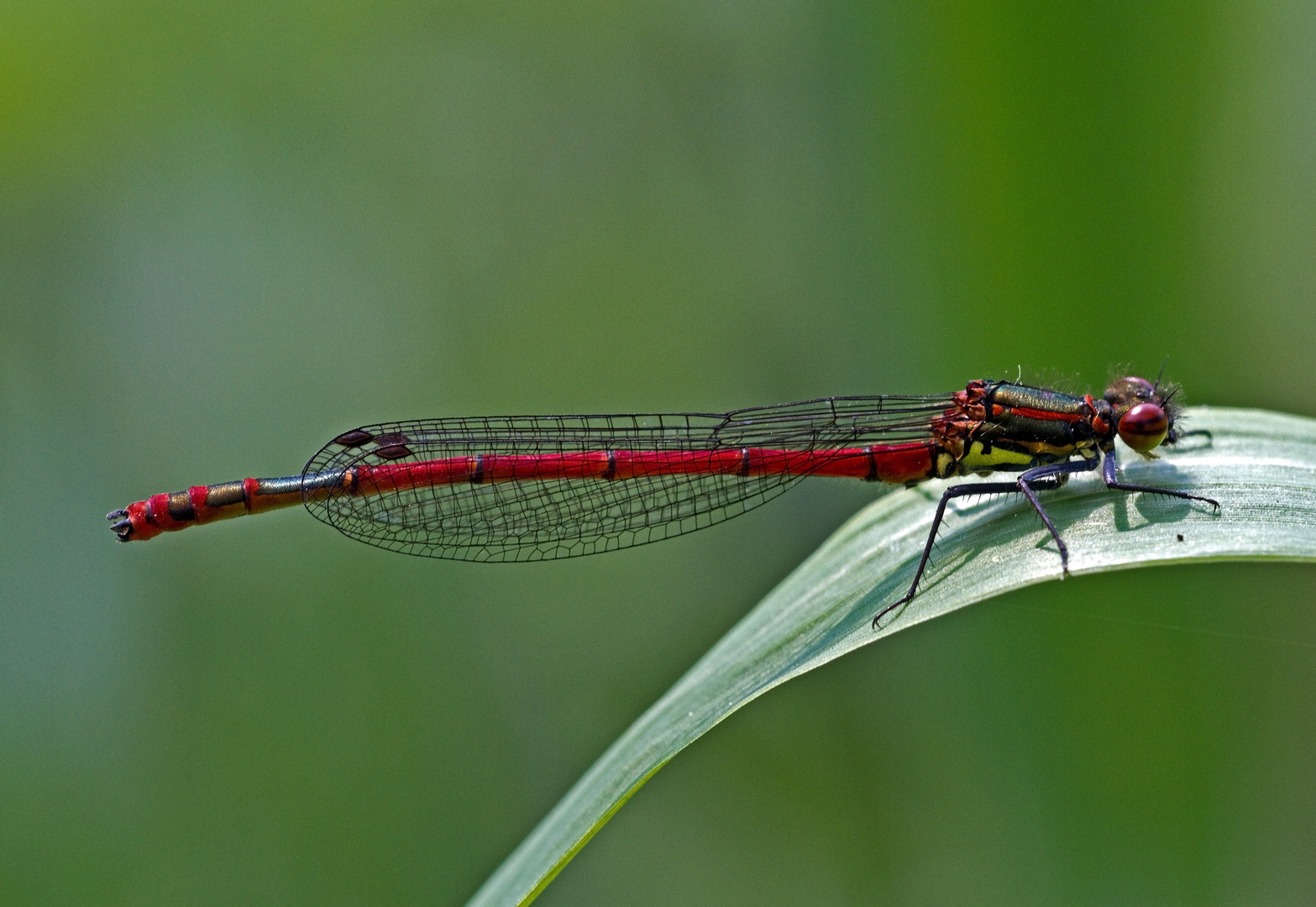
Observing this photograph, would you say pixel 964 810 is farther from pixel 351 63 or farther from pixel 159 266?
pixel 351 63

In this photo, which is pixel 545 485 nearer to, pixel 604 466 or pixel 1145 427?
pixel 604 466

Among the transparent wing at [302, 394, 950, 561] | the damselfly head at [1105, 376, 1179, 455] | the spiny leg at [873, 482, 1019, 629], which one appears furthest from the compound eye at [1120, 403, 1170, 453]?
the transparent wing at [302, 394, 950, 561]

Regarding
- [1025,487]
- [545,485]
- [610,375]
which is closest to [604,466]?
[545,485]

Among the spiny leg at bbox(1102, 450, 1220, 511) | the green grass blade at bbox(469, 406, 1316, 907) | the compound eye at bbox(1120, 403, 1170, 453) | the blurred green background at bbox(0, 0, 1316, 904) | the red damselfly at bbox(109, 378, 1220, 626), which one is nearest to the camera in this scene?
the green grass blade at bbox(469, 406, 1316, 907)

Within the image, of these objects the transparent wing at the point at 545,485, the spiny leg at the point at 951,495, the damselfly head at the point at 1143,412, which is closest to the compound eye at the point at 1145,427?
the damselfly head at the point at 1143,412

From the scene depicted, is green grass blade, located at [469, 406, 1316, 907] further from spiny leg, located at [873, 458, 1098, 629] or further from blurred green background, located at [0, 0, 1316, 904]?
blurred green background, located at [0, 0, 1316, 904]

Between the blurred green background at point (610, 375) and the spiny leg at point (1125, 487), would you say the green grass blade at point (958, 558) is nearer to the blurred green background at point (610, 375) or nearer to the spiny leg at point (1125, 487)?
the spiny leg at point (1125, 487)

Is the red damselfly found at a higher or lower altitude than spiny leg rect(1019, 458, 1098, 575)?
higher

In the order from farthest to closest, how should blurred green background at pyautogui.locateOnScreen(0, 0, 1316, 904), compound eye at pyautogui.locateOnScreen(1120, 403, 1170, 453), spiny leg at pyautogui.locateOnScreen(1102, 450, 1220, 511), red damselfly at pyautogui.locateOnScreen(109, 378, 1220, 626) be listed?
red damselfly at pyautogui.locateOnScreen(109, 378, 1220, 626)
compound eye at pyautogui.locateOnScreen(1120, 403, 1170, 453)
spiny leg at pyautogui.locateOnScreen(1102, 450, 1220, 511)
blurred green background at pyautogui.locateOnScreen(0, 0, 1316, 904)
